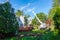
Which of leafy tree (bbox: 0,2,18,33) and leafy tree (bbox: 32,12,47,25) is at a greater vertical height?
leafy tree (bbox: 32,12,47,25)

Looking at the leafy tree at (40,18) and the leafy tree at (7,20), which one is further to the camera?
the leafy tree at (40,18)

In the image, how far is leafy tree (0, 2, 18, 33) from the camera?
693 inches

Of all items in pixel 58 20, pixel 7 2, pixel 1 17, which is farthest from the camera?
pixel 58 20

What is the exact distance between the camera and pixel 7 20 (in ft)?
59.5

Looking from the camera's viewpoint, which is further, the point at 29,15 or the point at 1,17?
the point at 29,15

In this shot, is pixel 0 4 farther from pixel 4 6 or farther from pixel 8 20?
pixel 8 20

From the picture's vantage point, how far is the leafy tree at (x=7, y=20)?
17.6 meters

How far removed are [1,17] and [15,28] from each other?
2.08 m

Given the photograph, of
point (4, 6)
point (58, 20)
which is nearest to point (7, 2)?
point (4, 6)

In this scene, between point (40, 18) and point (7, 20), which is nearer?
point (7, 20)

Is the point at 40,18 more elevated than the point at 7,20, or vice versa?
the point at 40,18

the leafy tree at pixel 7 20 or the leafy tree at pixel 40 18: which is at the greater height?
the leafy tree at pixel 40 18

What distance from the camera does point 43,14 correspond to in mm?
48188

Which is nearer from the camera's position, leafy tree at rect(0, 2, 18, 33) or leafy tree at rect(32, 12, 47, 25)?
leafy tree at rect(0, 2, 18, 33)
